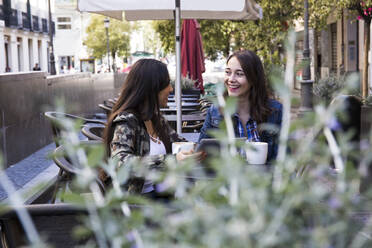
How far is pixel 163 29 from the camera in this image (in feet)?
80.2

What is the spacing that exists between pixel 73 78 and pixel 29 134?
394cm

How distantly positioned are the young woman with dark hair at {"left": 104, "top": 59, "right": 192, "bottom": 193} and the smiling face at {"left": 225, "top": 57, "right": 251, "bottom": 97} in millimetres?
696

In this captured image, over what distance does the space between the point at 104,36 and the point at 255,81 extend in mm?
68622

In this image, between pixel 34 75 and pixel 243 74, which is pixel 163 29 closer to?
pixel 34 75

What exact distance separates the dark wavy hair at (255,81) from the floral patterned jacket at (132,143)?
910mm

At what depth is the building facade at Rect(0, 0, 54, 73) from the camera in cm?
4681

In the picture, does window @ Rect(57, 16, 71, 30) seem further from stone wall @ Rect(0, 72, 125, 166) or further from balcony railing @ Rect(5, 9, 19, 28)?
stone wall @ Rect(0, 72, 125, 166)

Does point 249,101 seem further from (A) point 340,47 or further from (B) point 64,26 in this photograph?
(B) point 64,26

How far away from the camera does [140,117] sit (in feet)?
11.5

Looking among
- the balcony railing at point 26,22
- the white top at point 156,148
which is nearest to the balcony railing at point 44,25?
the balcony railing at point 26,22

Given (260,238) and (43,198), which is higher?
(260,238)

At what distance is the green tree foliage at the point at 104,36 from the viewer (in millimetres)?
71625

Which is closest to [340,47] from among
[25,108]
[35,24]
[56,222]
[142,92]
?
[25,108]

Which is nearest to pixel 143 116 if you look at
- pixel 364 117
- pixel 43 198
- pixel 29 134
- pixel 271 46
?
pixel 43 198
